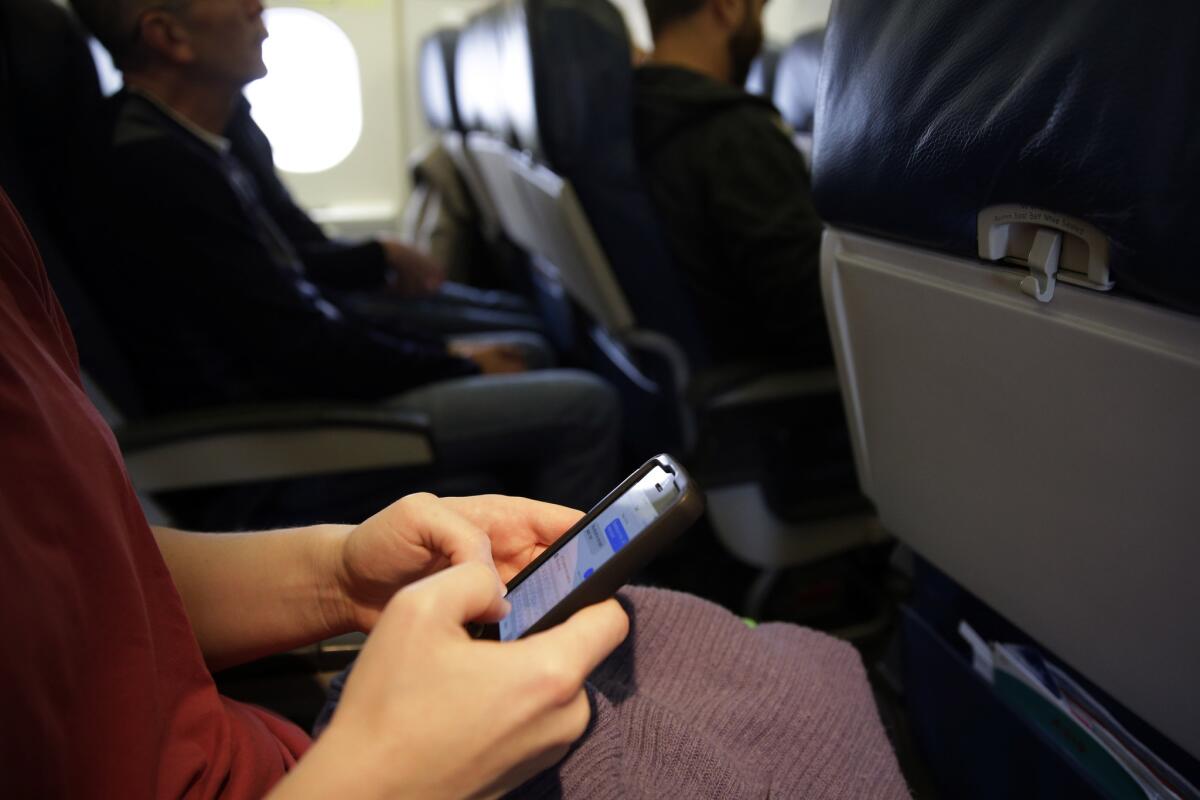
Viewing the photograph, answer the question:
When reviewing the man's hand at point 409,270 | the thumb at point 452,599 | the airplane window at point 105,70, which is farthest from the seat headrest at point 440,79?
the thumb at point 452,599

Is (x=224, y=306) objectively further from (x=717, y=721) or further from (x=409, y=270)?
(x=717, y=721)

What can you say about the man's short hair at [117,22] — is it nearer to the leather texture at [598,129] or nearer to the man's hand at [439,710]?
the leather texture at [598,129]

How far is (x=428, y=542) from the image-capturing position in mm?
573

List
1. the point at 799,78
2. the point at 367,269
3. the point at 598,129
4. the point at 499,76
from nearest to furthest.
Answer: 1. the point at 598,129
2. the point at 499,76
3. the point at 367,269
4. the point at 799,78

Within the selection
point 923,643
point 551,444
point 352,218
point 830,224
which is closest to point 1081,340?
point 830,224

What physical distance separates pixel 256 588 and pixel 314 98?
109 inches

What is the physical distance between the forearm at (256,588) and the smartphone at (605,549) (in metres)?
0.16

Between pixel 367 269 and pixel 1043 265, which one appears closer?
pixel 1043 265

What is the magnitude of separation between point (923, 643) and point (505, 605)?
0.67 metres

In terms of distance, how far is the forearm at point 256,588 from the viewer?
65cm

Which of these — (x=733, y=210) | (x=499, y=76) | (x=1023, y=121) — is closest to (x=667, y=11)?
(x=499, y=76)

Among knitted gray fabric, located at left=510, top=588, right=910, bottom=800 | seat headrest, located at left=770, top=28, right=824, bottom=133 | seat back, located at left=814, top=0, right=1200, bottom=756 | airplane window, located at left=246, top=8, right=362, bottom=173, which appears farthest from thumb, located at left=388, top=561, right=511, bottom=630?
seat headrest, located at left=770, top=28, right=824, bottom=133

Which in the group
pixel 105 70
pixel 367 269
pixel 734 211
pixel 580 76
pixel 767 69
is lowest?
pixel 367 269

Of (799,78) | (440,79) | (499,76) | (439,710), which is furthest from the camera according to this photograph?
(440,79)
